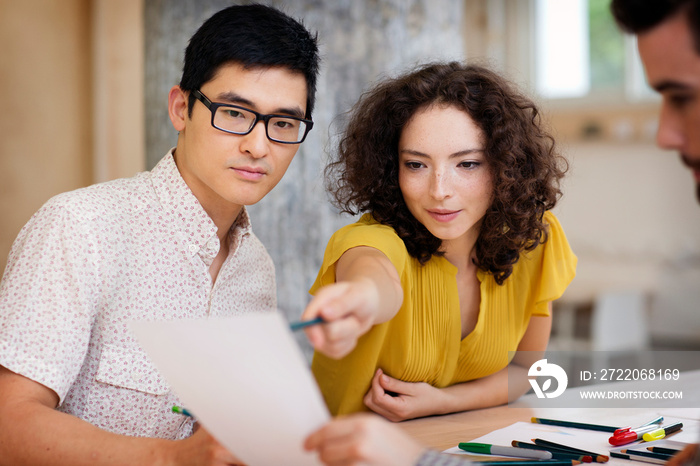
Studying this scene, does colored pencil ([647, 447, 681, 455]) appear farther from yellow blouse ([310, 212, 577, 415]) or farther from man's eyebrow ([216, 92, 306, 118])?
man's eyebrow ([216, 92, 306, 118])

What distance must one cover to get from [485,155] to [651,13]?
26.3 inches

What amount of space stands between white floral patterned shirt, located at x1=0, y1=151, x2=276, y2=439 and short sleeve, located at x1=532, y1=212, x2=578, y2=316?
68 centimetres

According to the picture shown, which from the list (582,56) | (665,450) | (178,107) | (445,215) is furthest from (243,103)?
(582,56)

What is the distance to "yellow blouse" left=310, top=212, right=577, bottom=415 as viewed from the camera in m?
1.37

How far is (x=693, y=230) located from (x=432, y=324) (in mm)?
4098

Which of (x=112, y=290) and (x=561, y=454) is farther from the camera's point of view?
(x=112, y=290)

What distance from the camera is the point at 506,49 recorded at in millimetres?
5613

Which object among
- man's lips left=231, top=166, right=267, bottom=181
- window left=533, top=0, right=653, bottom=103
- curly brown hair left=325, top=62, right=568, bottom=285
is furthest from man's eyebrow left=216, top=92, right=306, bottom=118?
window left=533, top=0, right=653, bottom=103

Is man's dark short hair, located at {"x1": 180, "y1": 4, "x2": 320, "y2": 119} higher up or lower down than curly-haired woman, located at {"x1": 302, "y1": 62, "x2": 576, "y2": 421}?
higher up

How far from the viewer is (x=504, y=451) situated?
3.30ft

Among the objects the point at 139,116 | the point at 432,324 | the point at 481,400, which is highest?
the point at 139,116

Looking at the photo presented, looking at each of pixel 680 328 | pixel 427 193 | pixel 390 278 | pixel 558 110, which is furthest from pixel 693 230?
pixel 390 278

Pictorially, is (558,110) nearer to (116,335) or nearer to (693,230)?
(693,230)

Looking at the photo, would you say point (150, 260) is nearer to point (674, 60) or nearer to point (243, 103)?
point (243, 103)
